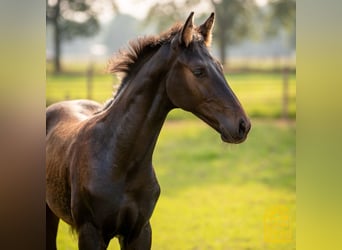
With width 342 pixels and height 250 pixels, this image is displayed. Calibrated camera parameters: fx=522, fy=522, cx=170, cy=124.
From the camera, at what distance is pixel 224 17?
3906mm

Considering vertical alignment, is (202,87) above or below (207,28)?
below

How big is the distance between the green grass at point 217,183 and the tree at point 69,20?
1.17 meters

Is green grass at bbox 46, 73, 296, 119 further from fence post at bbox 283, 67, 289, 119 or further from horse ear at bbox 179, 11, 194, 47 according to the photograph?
horse ear at bbox 179, 11, 194, 47

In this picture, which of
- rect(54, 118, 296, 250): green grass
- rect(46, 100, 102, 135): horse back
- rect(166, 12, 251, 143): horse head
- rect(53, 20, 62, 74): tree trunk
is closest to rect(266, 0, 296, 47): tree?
rect(54, 118, 296, 250): green grass

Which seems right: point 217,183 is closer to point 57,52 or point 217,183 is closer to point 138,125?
point 57,52

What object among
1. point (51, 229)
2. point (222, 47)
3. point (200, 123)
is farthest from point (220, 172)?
point (51, 229)

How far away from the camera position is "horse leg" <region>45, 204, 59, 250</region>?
8.77 ft

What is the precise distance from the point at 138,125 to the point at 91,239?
472mm

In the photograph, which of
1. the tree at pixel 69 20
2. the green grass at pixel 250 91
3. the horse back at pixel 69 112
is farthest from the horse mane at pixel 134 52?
the green grass at pixel 250 91

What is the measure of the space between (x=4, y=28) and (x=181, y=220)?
220 centimetres

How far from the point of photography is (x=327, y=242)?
207 cm

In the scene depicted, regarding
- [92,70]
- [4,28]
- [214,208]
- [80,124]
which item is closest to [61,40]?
[92,70]

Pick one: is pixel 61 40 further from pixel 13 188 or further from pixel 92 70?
pixel 13 188

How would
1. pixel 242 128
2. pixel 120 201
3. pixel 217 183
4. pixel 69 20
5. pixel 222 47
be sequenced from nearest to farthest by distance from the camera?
pixel 242 128, pixel 120 201, pixel 69 20, pixel 222 47, pixel 217 183
